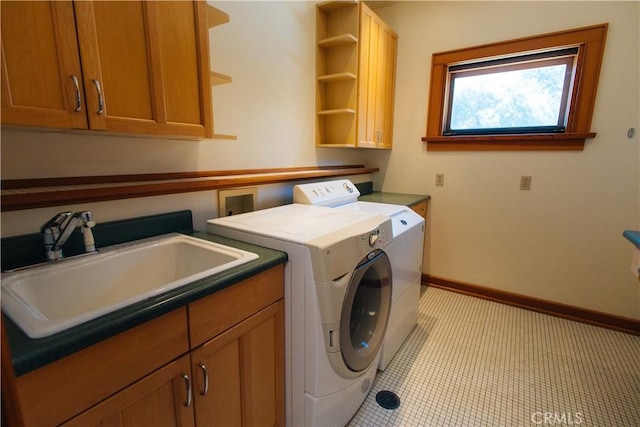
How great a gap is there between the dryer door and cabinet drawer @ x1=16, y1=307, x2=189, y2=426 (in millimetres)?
687

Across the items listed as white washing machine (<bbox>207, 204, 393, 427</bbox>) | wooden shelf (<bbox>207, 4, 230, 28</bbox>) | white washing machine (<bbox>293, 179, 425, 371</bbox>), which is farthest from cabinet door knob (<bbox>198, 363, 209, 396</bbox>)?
wooden shelf (<bbox>207, 4, 230, 28</bbox>)

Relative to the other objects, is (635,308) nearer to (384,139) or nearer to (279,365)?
(384,139)

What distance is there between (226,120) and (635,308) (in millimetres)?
3000

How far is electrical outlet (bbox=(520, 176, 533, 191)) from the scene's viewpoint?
2.30 metres

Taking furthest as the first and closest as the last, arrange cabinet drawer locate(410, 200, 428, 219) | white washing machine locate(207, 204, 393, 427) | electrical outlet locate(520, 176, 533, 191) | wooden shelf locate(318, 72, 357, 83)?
cabinet drawer locate(410, 200, 428, 219)
electrical outlet locate(520, 176, 533, 191)
wooden shelf locate(318, 72, 357, 83)
white washing machine locate(207, 204, 393, 427)

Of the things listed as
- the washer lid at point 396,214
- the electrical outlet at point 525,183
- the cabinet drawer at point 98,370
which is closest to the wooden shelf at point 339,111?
the washer lid at point 396,214

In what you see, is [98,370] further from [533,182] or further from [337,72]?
[533,182]

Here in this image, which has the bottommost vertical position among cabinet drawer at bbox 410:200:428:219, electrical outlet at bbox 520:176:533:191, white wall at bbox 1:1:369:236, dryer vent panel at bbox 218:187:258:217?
cabinet drawer at bbox 410:200:428:219

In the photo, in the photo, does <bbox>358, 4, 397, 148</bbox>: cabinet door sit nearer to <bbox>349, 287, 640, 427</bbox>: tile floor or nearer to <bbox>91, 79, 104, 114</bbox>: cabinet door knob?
<bbox>349, 287, 640, 427</bbox>: tile floor

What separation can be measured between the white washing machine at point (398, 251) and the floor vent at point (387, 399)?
16cm

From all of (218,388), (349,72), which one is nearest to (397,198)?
(349,72)

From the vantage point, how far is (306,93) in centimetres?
217

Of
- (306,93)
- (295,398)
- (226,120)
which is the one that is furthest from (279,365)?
(306,93)

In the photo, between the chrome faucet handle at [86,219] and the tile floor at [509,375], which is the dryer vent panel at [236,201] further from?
the tile floor at [509,375]
